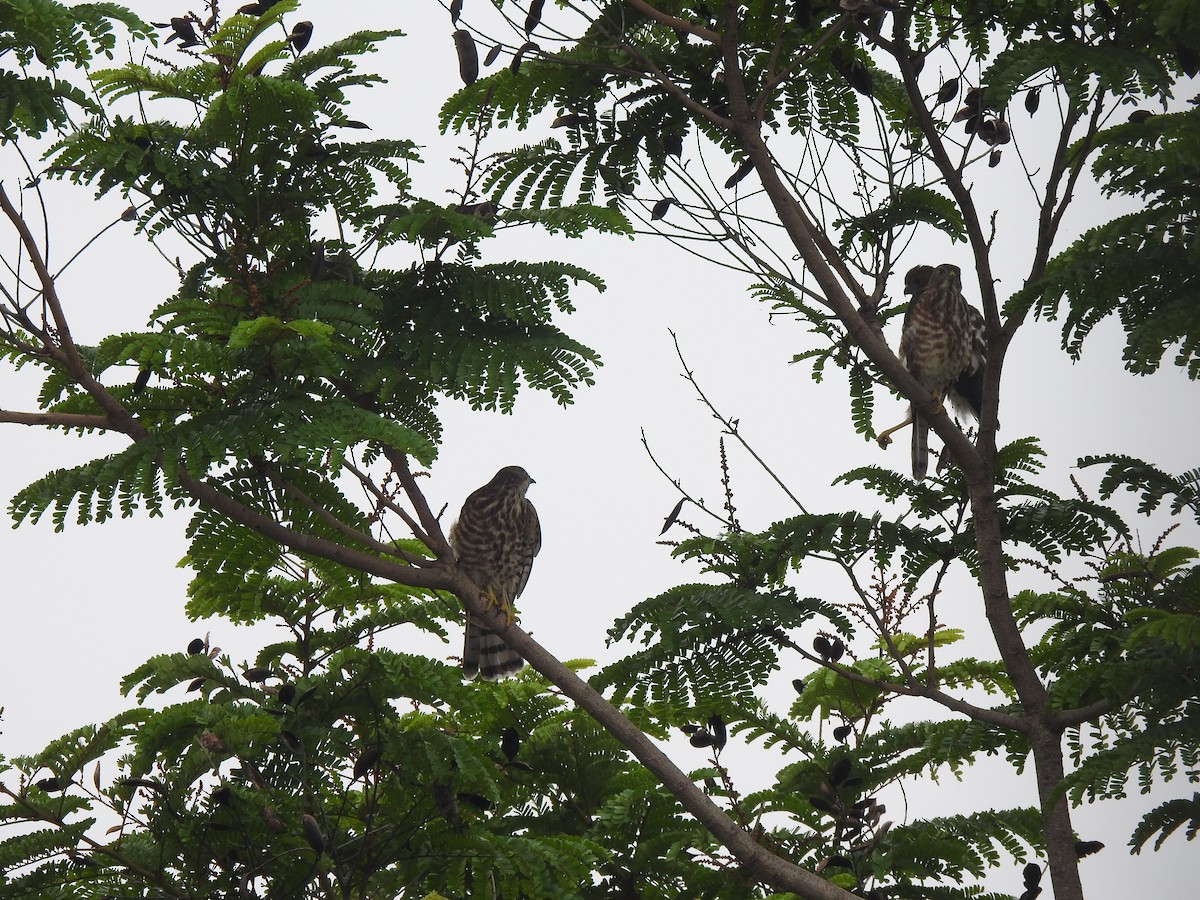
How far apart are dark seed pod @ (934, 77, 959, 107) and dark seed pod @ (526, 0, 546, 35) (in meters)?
1.32

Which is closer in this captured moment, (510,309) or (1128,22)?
(510,309)

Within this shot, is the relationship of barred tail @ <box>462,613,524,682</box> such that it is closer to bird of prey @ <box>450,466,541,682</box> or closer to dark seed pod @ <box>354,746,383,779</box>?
bird of prey @ <box>450,466,541,682</box>

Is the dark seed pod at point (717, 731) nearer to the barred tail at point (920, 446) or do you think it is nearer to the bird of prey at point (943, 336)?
the barred tail at point (920, 446)

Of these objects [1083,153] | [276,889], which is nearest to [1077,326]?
[1083,153]

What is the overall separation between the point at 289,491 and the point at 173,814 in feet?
2.90

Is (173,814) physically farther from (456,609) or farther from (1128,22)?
(1128,22)

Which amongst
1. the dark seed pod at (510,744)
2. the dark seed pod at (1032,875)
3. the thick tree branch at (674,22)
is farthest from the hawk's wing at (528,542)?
the dark seed pod at (1032,875)

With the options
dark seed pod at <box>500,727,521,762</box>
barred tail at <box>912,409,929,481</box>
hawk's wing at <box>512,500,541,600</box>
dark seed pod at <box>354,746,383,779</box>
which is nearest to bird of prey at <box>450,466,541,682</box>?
hawk's wing at <box>512,500,541,600</box>

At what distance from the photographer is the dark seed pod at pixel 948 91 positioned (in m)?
4.03

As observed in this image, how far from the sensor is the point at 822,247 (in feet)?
13.3

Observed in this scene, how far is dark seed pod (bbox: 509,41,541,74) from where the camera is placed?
11.7ft

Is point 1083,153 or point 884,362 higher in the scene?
point 1083,153

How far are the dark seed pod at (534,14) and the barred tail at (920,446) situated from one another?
2481 millimetres

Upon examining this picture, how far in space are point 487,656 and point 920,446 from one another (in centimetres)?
215
